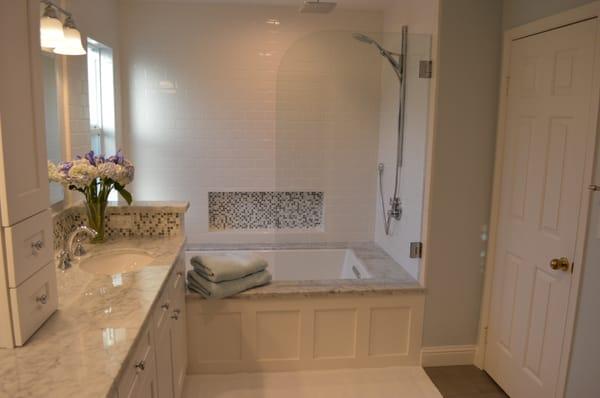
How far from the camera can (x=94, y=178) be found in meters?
2.39

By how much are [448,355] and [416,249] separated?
28.8 inches

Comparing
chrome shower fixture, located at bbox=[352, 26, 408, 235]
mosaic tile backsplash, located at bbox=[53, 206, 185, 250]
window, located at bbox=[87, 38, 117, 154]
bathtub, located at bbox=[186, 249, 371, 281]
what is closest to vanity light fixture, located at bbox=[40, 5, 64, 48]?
mosaic tile backsplash, located at bbox=[53, 206, 185, 250]

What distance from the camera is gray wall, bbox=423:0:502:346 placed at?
8.99ft

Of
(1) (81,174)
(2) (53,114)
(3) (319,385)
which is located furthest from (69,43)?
(3) (319,385)

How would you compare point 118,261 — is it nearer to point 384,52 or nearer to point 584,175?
point 584,175

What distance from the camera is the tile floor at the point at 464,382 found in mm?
2756

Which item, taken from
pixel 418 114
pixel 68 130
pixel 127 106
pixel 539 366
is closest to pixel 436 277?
pixel 539 366

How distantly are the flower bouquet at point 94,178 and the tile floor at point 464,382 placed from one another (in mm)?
2167

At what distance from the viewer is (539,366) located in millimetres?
2463

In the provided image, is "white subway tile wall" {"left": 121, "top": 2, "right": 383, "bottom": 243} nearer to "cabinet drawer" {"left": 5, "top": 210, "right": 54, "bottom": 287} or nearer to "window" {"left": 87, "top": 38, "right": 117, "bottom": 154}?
"window" {"left": 87, "top": 38, "right": 117, "bottom": 154}

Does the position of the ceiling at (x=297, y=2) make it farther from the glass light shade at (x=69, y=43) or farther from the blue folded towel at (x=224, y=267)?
the blue folded towel at (x=224, y=267)

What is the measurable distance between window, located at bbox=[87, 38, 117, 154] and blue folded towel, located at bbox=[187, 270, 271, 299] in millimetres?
1364

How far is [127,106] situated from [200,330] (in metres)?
2.06

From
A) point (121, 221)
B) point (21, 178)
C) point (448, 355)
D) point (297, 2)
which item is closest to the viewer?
point (21, 178)
